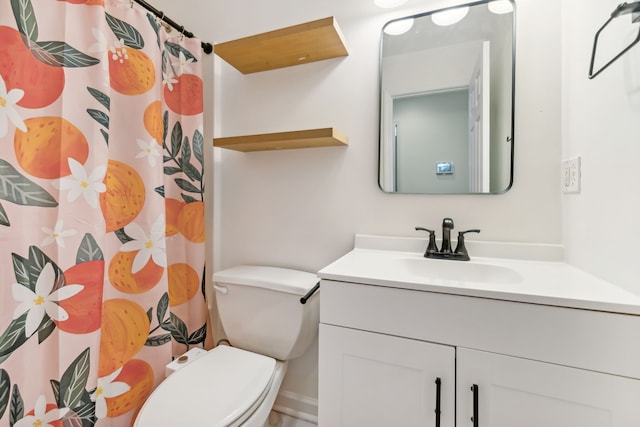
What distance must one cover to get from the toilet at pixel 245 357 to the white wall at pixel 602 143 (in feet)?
3.12

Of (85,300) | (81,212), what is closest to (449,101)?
(81,212)

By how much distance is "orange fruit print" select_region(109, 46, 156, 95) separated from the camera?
1106 millimetres

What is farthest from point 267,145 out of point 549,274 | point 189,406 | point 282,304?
point 549,274

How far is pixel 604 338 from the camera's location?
64 centimetres

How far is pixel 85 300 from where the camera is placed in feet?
3.16

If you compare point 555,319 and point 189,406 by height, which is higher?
point 555,319

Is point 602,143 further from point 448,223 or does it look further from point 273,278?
point 273,278

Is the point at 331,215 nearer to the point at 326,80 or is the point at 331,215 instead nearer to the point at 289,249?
the point at 289,249

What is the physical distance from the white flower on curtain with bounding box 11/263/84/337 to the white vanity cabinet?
2.78 feet

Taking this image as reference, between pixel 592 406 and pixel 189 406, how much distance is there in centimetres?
109

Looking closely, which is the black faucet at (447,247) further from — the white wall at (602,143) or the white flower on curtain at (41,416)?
the white flower on curtain at (41,416)

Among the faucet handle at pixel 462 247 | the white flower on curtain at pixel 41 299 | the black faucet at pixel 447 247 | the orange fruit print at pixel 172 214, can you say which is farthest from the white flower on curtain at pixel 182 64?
the faucet handle at pixel 462 247

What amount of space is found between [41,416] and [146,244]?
24.2 inches

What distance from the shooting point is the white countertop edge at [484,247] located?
1053 mm
